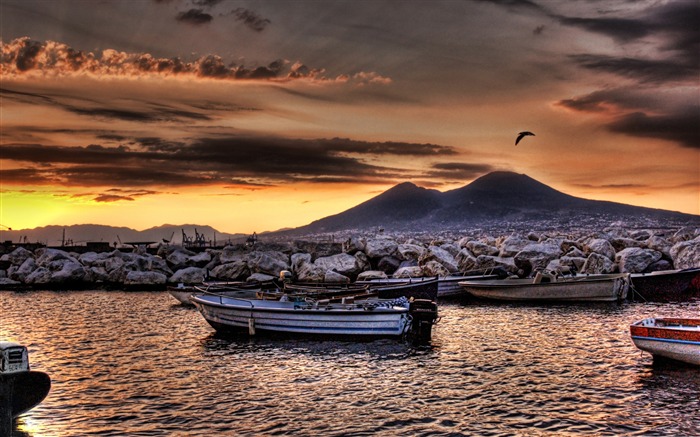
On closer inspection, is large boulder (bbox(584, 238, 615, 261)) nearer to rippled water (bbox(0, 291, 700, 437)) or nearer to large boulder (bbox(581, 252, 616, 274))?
large boulder (bbox(581, 252, 616, 274))

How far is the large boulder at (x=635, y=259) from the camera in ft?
156

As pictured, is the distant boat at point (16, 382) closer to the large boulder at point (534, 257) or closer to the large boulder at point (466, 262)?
the large boulder at point (466, 262)

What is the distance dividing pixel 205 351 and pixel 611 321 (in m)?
20.2

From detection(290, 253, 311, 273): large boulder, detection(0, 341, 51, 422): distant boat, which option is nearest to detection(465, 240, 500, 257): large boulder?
detection(290, 253, 311, 273): large boulder

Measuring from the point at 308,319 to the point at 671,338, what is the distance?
14.3 meters

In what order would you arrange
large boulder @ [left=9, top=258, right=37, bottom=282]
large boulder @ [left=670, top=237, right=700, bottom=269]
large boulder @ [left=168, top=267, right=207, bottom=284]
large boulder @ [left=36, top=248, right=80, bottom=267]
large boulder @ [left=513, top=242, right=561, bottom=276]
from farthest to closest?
large boulder @ [left=36, top=248, right=80, bottom=267]
large boulder @ [left=9, top=258, right=37, bottom=282]
large boulder @ [left=168, top=267, right=207, bottom=284]
large boulder @ [left=513, top=242, right=561, bottom=276]
large boulder @ [left=670, top=237, right=700, bottom=269]

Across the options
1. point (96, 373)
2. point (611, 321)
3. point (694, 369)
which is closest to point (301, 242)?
point (611, 321)

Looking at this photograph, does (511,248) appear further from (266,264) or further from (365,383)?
(365,383)

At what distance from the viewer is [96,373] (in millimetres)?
21828

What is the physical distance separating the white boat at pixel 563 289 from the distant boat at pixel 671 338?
55.2ft

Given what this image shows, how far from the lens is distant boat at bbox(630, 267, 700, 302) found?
40400 mm

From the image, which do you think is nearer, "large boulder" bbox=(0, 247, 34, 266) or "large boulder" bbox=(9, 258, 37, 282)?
"large boulder" bbox=(9, 258, 37, 282)

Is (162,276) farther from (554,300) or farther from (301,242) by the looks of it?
(554,300)

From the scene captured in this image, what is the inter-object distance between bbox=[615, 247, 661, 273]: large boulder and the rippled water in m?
17.1
